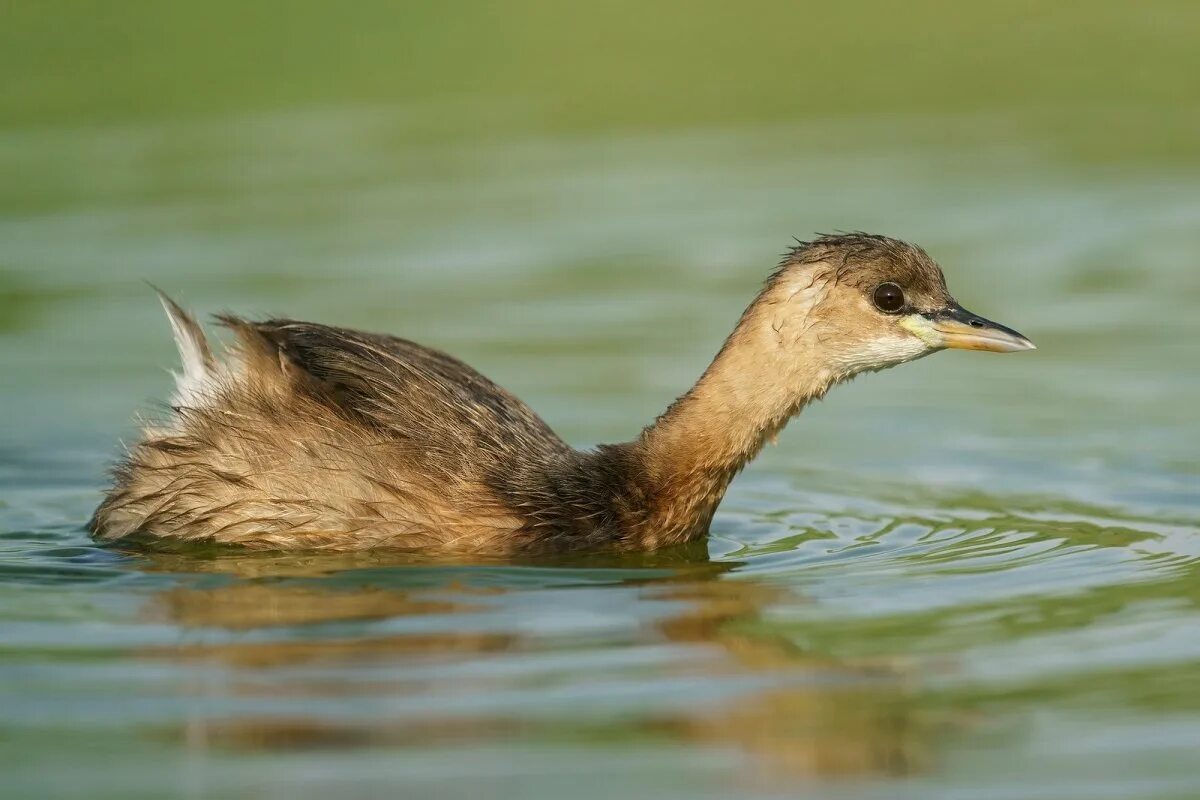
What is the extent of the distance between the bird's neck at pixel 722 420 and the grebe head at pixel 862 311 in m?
0.06

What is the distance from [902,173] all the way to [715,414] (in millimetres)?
7584

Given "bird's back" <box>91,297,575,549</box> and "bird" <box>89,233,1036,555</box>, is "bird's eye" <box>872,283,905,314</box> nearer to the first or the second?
"bird" <box>89,233,1036,555</box>

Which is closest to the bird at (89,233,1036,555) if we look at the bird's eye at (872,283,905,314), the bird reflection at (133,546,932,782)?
the bird's eye at (872,283,905,314)

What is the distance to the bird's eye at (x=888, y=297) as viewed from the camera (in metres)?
9.16

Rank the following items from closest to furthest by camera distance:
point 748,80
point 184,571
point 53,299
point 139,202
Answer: point 184,571, point 53,299, point 139,202, point 748,80

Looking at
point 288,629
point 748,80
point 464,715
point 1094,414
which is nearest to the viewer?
point 464,715

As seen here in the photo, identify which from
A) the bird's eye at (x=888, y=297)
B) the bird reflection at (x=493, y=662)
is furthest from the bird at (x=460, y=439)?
the bird reflection at (x=493, y=662)

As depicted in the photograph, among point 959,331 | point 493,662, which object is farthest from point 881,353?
point 493,662

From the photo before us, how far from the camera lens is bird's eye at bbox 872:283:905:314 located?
9164 mm

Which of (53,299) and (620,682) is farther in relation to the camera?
(53,299)

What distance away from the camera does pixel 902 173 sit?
1645 cm

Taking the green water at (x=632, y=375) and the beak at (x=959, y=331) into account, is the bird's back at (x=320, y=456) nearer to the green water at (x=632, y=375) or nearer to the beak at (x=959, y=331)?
the green water at (x=632, y=375)

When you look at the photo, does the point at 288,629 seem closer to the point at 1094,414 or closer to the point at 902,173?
the point at 1094,414

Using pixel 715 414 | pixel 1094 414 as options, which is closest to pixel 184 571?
pixel 715 414
